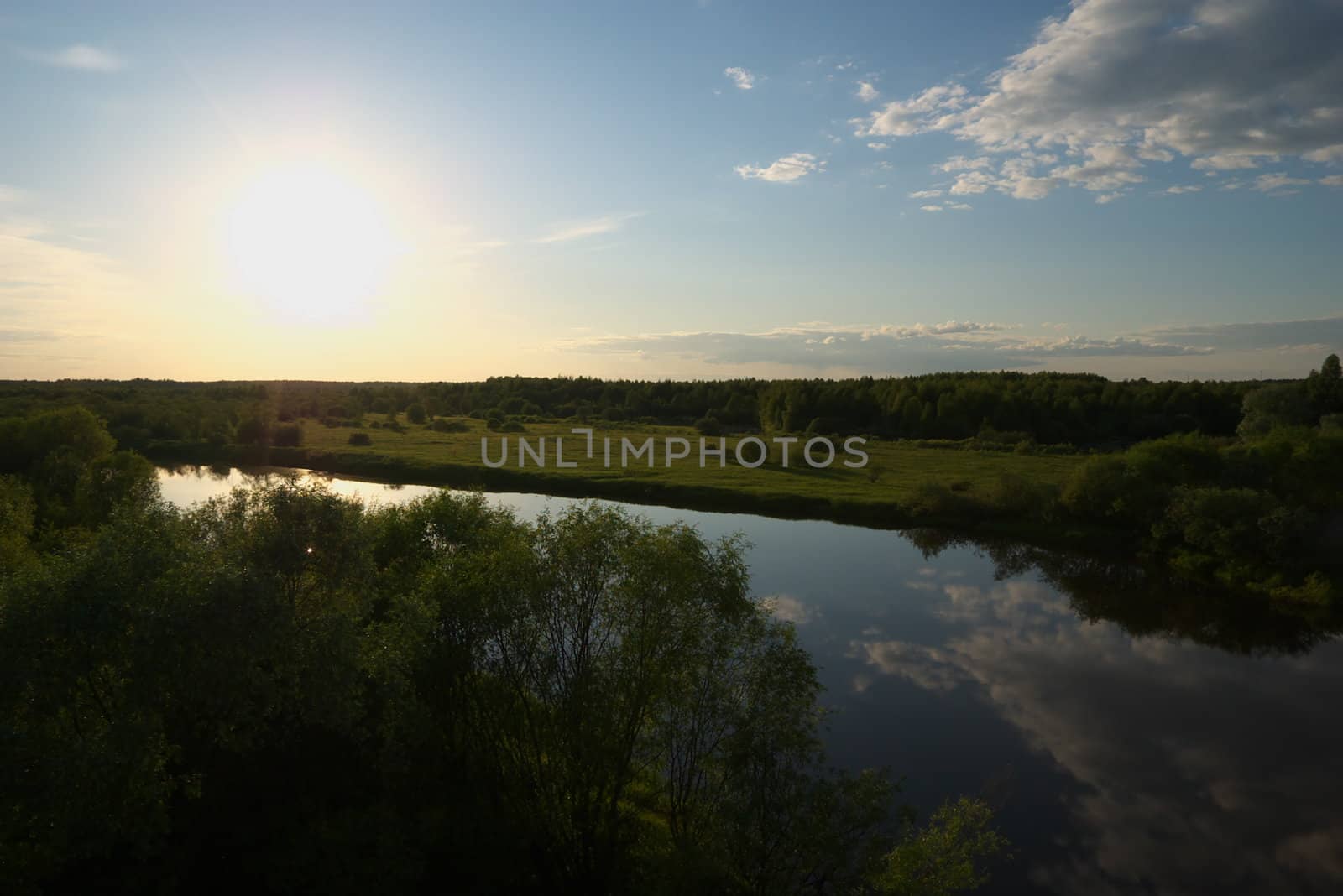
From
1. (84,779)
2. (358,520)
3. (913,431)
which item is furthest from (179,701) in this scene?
(913,431)

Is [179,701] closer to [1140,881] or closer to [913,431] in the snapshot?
[1140,881]

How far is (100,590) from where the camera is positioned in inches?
497

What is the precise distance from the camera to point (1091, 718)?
Answer: 26375 millimetres

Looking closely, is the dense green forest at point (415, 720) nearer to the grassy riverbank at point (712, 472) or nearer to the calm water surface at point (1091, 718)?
the calm water surface at point (1091, 718)

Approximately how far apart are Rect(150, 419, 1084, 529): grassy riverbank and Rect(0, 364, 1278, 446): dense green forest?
1091 cm

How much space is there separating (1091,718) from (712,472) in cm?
4483

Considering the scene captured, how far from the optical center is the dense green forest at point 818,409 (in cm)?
9306

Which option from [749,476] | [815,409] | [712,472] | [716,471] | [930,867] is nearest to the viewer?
[930,867]

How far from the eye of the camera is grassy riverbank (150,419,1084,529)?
186 ft

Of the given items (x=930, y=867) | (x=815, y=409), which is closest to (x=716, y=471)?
(x=815, y=409)

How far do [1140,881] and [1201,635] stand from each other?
69.0 ft

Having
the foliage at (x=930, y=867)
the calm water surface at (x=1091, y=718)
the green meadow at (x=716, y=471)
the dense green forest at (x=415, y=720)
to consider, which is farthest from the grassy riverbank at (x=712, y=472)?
the foliage at (x=930, y=867)

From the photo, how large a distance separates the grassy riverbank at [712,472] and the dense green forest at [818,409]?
10.9m

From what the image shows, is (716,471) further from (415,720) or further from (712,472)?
(415,720)
